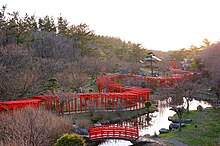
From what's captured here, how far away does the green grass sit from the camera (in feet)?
52.0

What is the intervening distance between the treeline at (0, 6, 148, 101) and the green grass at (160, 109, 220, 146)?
1369cm

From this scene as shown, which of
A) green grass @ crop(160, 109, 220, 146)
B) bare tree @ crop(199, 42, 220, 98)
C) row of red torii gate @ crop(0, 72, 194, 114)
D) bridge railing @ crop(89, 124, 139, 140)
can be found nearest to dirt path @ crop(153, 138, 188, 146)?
green grass @ crop(160, 109, 220, 146)

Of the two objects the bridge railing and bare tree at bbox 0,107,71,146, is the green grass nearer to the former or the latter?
the bridge railing

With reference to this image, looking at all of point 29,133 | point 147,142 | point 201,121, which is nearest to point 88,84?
point 201,121

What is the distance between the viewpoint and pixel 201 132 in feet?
57.3

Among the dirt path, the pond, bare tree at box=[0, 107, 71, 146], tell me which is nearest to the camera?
bare tree at box=[0, 107, 71, 146]

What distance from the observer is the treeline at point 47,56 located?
78.3ft

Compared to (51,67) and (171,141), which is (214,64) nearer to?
(171,141)

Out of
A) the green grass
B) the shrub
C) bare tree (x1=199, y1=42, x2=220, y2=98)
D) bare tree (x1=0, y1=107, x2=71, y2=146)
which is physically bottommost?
the green grass

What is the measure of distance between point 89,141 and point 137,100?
37.5 ft

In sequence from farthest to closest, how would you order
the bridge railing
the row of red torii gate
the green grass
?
1. the row of red torii gate
2. the bridge railing
3. the green grass

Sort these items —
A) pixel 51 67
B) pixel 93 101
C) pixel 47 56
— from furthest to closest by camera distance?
1. pixel 47 56
2. pixel 51 67
3. pixel 93 101

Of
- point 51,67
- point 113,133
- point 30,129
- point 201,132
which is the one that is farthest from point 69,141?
point 51,67

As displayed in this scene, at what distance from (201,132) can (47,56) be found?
29376 mm
